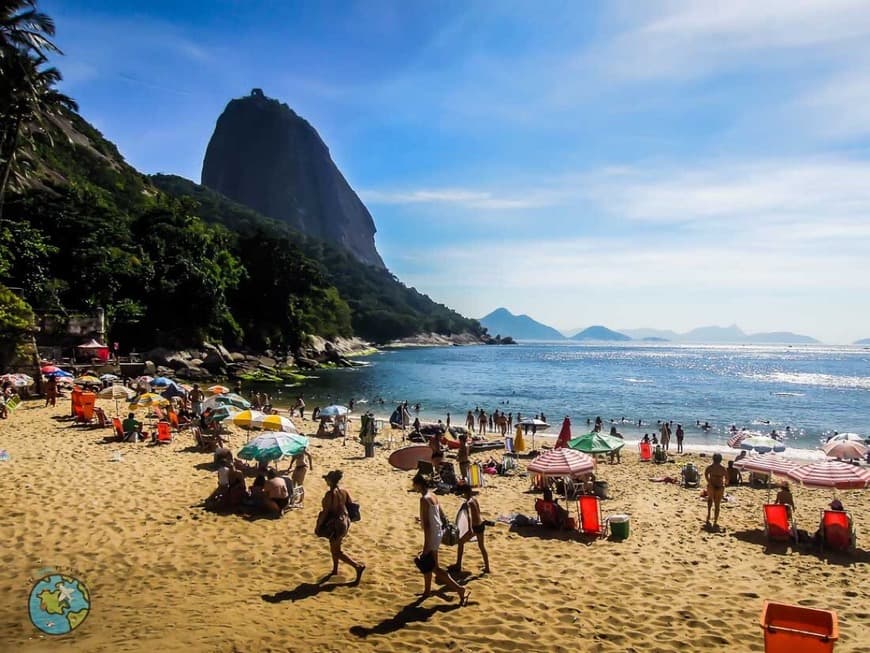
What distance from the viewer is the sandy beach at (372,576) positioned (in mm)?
5949

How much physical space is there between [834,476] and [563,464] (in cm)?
500

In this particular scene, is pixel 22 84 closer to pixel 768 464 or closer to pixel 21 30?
pixel 21 30

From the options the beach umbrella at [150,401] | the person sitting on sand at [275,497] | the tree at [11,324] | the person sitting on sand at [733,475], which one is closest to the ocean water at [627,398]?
the person sitting on sand at [733,475]

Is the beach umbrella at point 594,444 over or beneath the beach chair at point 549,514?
over

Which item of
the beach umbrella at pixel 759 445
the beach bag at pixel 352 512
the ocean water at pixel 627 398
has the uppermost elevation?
the beach bag at pixel 352 512

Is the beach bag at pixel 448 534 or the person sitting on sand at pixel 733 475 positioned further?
the person sitting on sand at pixel 733 475

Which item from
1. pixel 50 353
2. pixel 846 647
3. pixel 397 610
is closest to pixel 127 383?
pixel 50 353

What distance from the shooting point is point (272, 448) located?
12.0m

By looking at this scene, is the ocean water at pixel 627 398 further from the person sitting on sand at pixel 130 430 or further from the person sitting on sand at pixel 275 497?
the person sitting on sand at pixel 275 497

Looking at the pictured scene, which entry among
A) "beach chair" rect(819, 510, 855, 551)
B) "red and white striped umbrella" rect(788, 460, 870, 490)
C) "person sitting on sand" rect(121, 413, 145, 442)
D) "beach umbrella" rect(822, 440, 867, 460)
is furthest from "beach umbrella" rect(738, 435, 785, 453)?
"person sitting on sand" rect(121, 413, 145, 442)

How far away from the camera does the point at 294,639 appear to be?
18.9 feet

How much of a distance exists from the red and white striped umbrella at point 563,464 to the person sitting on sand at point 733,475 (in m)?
6.24

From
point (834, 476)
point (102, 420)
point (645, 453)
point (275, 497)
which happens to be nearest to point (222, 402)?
point (102, 420)

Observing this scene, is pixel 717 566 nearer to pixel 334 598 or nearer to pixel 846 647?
pixel 846 647
